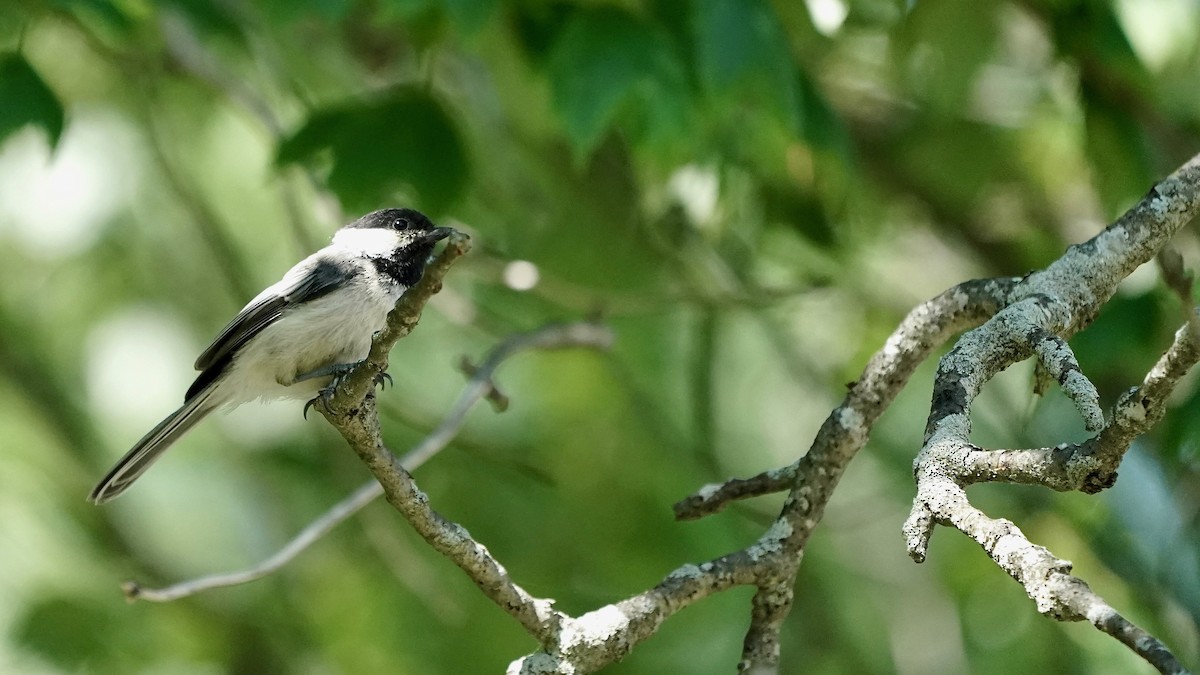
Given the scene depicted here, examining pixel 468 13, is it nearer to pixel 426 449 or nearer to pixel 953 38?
pixel 426 449

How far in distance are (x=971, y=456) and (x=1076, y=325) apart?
0.68 m

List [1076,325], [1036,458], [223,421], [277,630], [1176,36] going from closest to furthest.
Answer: [1036,458] → [1076,325] → [1176,36] → [277,630] → [223,421]

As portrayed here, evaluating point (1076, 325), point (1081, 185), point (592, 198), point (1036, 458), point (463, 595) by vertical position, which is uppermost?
point (1081, 185)

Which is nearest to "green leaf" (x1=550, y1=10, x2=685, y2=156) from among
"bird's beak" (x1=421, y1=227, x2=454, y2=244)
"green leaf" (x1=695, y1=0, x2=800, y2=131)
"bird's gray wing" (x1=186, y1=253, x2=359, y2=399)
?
"green leaf" (x1=695, y1=0, x2=800, y2=131)

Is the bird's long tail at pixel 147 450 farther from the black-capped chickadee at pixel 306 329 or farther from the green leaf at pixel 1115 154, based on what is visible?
the green leaf at pixel 1115 154

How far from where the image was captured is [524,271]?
4.46m

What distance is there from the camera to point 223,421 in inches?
238

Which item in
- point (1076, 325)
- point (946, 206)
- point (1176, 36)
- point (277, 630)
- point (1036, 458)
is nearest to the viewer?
point (1036, 458)

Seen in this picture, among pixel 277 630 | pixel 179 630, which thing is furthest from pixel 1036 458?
pixel 179 630

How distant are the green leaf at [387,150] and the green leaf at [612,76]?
611 mm

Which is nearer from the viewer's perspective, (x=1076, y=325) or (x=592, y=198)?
(x=1076, y=325)

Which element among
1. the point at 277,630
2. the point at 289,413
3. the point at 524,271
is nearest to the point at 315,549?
the point at 277,630

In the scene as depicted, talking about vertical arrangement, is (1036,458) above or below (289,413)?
below

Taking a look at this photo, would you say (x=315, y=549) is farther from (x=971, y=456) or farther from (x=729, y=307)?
(x=971, y=456)
